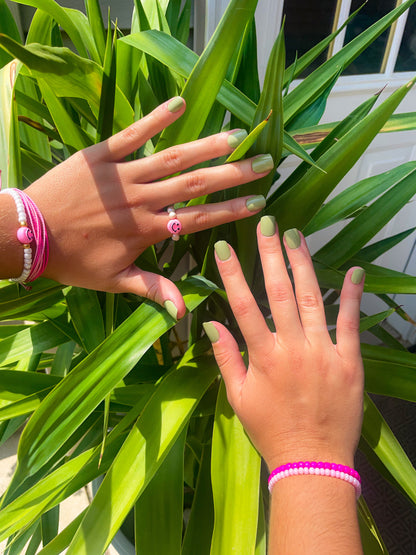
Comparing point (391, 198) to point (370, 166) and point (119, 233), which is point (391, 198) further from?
point (370, 166)

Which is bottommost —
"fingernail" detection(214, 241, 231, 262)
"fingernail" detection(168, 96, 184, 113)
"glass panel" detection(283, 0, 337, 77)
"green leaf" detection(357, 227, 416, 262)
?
"green leaf" detection(357, 227, 416, 262)

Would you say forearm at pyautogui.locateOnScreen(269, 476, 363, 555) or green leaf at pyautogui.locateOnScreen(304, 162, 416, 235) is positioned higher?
green leaf at pyautogui.locateOnScreen(304, 162, 416, 235)

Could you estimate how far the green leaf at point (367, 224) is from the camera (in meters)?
0.57

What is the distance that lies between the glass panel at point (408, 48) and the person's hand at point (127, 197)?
96 cm

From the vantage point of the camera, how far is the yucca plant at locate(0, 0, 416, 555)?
374mm

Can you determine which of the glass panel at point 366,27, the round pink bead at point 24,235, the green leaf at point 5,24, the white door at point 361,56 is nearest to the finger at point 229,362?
the round pink bead at point 24,235

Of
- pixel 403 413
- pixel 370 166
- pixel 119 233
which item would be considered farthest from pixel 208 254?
pixel 403 413

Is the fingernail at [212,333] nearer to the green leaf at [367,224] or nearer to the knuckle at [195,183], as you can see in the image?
the knuckle at [195,183]

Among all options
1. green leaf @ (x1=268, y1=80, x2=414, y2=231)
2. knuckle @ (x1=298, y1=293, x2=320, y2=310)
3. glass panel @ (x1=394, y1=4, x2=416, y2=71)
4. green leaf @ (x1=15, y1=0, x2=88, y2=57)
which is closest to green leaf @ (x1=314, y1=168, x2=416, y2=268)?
green leaf @ (x1=268, y1=80, x2=414, y2=231)

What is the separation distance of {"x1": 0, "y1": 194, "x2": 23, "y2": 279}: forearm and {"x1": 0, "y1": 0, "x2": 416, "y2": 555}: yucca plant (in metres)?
0.05

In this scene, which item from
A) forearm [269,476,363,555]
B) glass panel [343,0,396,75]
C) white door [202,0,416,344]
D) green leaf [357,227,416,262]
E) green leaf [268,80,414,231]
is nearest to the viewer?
forearm [269,476,363,555]

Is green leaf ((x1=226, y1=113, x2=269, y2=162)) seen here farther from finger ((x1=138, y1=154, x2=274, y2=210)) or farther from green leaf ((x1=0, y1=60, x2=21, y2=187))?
green leaf ((x1=0, y1=60, x2=21, y2=187))

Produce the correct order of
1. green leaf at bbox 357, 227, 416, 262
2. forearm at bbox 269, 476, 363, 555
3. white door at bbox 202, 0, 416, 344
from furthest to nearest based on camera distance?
white door at bbox 202, 0, 416, 344 < green leaf at bbox 357, 227, 416, 262 < forearm at bbox 269, 476, 363, 555

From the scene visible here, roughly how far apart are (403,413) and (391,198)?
3.00ft
